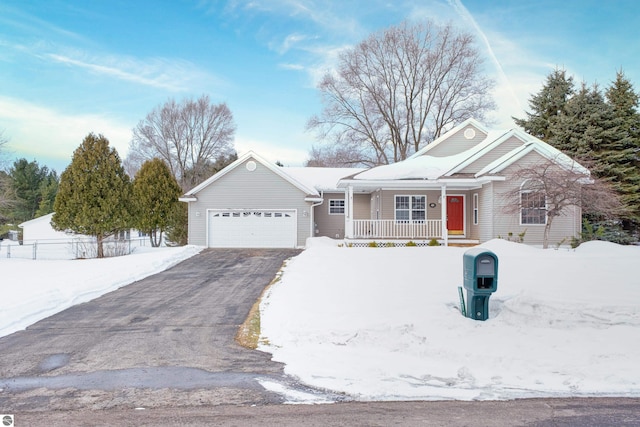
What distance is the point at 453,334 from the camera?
6.33 meters

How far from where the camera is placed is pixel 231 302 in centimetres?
907

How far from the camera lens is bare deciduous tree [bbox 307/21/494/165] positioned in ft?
115

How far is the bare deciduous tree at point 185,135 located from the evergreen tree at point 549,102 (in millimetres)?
27302

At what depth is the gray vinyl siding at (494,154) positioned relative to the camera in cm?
1906

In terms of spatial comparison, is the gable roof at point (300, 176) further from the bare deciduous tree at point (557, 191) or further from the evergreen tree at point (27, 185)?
the evergreen tree at point (27, 185)

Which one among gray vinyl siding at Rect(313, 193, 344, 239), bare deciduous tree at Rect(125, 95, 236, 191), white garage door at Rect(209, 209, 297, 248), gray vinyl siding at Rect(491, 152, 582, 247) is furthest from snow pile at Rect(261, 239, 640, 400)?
bare deciduous tree at Rect(125, 95, 236, 191)

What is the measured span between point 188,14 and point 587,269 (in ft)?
52.8

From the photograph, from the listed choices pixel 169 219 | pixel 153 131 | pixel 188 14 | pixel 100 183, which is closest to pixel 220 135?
pixel 153 131

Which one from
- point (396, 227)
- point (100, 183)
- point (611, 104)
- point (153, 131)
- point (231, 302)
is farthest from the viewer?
point (153, 131)

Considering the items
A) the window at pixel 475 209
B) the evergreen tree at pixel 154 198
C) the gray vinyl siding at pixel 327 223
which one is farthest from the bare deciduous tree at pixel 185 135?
the window at pixel 475 209

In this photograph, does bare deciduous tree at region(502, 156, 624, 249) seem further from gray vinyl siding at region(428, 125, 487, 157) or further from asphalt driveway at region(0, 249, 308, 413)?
asphalt driveway at region(0, 249, 308, 413)

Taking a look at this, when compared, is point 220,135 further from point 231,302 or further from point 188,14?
point 231,302

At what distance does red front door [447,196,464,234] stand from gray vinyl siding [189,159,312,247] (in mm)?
6708

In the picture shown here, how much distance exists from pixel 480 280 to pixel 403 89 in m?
32.0
